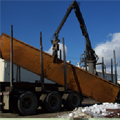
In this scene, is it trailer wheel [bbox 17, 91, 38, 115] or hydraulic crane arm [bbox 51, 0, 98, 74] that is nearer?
trailer wheel [bbox 17, 91, 38, 115]

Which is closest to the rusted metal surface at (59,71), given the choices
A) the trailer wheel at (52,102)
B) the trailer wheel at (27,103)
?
the trailer wheel at (52,102)

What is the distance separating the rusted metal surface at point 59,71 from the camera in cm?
947

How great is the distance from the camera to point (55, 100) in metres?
9.75

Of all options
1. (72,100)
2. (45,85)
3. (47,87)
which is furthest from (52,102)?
(72,100)

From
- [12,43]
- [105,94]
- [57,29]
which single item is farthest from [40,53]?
[57,29]

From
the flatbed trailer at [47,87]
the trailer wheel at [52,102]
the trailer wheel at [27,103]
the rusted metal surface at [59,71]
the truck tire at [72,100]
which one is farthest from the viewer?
the truck tire at [72,100]

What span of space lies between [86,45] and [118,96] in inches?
302

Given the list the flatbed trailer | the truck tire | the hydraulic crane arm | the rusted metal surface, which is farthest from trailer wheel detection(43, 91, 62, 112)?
the hydraulic crane arm

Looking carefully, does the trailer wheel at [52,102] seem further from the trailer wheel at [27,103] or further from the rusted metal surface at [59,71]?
the rusted metal surface at [59,71]

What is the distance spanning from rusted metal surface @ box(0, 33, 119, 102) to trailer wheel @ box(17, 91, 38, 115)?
1670 millimetres

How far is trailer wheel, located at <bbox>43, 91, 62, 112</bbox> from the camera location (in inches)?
362

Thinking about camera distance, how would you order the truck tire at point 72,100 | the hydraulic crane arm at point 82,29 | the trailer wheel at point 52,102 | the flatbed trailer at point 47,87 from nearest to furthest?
the flatbed trailer at point 47,87
the trailer wheel at point 52,102
the truck tire at point 72,100
the hydraulic crane arm at point 82,29

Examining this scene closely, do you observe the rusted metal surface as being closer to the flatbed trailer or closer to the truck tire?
the flatbed trailer

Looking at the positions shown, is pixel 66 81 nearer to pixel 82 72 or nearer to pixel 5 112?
pixel 82 72
